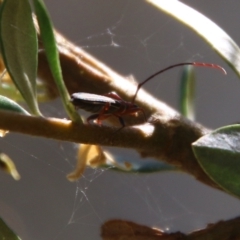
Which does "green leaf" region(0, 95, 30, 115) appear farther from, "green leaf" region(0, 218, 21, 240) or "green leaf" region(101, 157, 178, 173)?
"green leaf" region(101, 157, 178, 173)

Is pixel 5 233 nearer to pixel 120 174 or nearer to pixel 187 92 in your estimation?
pixel 187 92

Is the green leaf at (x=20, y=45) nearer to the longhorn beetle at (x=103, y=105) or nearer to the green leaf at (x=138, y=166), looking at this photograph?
the longhorn beetle at (x=103, y=105)

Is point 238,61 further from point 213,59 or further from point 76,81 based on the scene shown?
point 213,59

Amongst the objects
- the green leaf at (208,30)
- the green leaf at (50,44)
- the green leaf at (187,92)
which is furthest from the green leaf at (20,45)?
the green leaf at (187,92)

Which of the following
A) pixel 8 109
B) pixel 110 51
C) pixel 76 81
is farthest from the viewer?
pixel 110 51

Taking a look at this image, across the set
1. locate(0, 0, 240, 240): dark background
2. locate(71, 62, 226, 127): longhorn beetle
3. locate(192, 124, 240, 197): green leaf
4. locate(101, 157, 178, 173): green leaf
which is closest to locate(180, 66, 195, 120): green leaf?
locate(101, 157, 178, 173): green leaf

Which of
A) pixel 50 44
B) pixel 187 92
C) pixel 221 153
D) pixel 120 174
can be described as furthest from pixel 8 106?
pixel 120 174

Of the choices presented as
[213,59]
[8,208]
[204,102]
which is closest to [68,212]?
[8,208]
